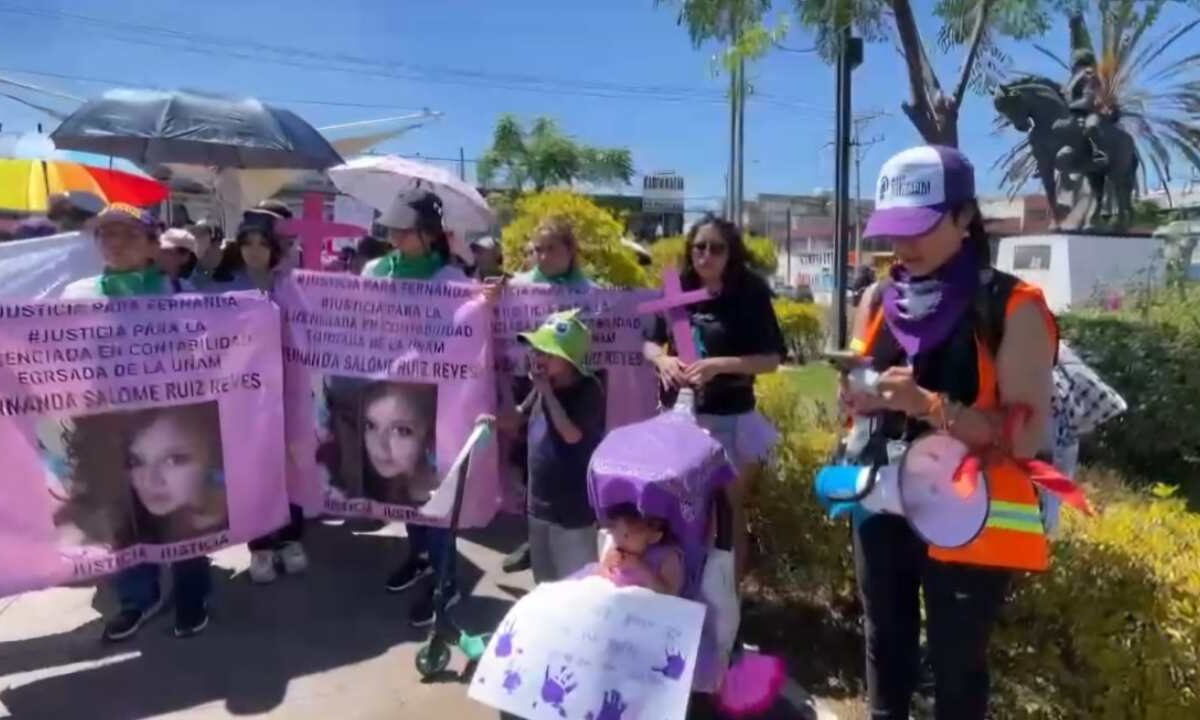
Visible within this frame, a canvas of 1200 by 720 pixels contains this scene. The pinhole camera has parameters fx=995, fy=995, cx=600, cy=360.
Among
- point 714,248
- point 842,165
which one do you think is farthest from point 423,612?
point 842,165

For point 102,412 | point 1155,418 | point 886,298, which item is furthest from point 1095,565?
point 1155,418

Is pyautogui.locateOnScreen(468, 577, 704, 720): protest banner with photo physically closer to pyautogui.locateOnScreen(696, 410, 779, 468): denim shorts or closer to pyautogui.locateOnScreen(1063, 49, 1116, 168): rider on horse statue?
pyautogui.locateOnScreen(696, 410, 779, 468): denim shorts

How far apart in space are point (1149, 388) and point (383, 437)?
5.42 meters

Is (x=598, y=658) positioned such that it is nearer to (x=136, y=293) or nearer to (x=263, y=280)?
(x=136, y=293)

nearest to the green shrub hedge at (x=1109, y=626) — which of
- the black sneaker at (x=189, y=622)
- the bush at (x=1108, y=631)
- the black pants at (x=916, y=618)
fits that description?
the bush at (x=1108, y=631)

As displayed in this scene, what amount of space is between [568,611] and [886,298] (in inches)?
46.0

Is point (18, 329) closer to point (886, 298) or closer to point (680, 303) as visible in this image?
point (680, 303)

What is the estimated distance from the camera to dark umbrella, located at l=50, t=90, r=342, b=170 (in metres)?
6.49

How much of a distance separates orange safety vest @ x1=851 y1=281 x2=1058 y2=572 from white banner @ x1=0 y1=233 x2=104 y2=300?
4.33m

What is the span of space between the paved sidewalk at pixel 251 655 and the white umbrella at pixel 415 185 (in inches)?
115

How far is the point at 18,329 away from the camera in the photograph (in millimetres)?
3641

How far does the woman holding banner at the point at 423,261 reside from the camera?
14.1 ft

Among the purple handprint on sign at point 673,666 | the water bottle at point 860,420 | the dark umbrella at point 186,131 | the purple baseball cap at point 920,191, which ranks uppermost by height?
the dark umbrella at point 186,131

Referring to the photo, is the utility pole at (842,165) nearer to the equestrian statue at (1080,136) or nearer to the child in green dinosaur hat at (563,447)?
the child in green dinosaur hat at (563,447)
